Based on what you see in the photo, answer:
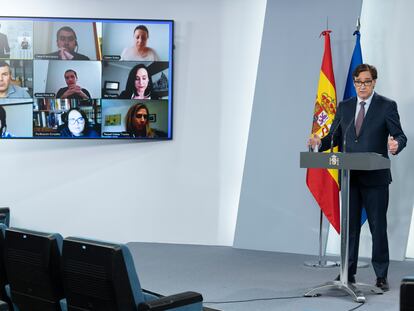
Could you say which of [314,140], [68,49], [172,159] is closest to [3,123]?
[68,49]

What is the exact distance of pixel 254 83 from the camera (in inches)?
324

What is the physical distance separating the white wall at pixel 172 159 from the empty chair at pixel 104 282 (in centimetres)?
484

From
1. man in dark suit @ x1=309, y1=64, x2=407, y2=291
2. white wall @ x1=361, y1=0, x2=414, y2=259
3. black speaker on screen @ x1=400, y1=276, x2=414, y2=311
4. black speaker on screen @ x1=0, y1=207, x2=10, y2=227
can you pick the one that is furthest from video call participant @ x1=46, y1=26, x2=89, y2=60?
black speaker on screen @ x1=400, y1=276, x2=414, y2=311

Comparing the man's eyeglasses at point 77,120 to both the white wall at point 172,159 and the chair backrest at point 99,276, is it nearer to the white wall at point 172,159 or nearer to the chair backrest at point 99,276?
the white wall at point 172,159

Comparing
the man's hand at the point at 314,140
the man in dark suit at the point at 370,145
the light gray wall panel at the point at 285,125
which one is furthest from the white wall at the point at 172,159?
the man's hand at the point at 314,140

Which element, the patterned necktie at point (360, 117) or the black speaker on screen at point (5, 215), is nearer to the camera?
the patterned necktie at point (360, 117)

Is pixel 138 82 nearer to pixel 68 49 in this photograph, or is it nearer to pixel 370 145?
pixel 68 49

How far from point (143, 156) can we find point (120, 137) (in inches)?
20.6

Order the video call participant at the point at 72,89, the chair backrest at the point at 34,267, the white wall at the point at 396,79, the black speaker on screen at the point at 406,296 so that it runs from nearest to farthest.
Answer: the black speaker on screen at the point at 406,296
the chair backrest at the point at 34,267
the white wall at the point at 396,79
the video call participant at the point at 72,89

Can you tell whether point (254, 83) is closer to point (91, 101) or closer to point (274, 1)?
point (274, 1)

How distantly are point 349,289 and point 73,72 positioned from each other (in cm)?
421

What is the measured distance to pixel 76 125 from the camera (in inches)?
311

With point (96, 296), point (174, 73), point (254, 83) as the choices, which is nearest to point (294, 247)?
point (254, 83)

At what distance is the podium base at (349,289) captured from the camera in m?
5.18
